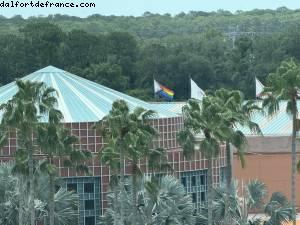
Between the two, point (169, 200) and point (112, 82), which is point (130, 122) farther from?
point (112, 82)

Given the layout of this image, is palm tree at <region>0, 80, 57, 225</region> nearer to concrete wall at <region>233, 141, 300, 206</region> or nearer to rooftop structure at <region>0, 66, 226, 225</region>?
rooftop structure at <region>0, 66, 226, 225</region>

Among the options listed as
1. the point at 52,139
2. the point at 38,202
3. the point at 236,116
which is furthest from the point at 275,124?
the point at 52,139

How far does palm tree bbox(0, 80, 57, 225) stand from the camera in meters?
61.8

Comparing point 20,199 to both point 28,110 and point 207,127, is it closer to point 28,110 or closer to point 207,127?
point 28,110

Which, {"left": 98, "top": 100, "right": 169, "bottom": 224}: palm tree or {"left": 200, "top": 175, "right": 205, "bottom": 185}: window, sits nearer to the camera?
{"left": 98, "top": 100, "right": 169, "bottom": 224}: palm tree

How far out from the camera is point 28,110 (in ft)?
202

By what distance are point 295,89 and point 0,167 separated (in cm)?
1690

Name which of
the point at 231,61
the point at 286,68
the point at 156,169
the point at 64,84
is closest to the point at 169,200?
the point at 156,169

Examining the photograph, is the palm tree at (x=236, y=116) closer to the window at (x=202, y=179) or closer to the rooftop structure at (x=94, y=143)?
the rooftop structure at (x=94, y=143)

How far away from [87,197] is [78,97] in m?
6.47

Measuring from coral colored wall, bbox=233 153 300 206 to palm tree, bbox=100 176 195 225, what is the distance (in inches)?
756

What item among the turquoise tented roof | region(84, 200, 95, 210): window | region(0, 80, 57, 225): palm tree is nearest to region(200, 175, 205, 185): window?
the turquoise tented roof

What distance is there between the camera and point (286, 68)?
66.4m

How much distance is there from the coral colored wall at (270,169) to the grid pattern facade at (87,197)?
14759mm
